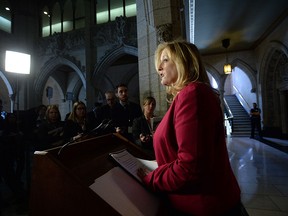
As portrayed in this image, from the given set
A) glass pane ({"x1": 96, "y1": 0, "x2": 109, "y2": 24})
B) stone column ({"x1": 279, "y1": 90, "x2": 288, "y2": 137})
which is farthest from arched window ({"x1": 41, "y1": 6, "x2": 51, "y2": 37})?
stone column ({"x1": 279, "y1": 90, "x2": 288, "y2": 137})

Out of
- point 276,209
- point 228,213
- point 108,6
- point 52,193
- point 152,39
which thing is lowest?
point 276,209

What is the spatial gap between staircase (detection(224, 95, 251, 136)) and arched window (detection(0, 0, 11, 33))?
13.8 meters

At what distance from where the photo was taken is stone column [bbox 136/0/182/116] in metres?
3.13

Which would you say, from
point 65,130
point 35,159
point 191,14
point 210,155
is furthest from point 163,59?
point 191,14

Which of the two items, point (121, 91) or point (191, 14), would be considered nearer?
point (121, 91)

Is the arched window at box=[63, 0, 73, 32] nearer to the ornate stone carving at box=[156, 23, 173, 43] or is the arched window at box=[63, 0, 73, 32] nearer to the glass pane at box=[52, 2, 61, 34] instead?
the glass pane at box=[52, 2, 61, 34]

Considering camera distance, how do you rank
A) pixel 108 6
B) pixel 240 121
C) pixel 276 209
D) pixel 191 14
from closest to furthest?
1. pixel 276 209
2. pixel 191 14
3. pixel 108 6
4. pixel 240 121

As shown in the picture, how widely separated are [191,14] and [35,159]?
278 inches

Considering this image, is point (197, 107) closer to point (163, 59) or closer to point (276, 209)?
point (163, 59)

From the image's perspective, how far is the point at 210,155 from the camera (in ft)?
2.35

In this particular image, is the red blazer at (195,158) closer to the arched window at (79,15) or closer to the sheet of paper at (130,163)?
the sheet of paper at (130,163)

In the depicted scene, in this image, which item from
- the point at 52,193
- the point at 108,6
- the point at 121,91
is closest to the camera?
the point at 52,193

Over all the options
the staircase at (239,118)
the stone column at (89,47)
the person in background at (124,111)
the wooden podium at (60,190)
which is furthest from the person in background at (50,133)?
the staircase at (239,118)

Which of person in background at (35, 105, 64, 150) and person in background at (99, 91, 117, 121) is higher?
person in background at (99, 91, 117, 121)
